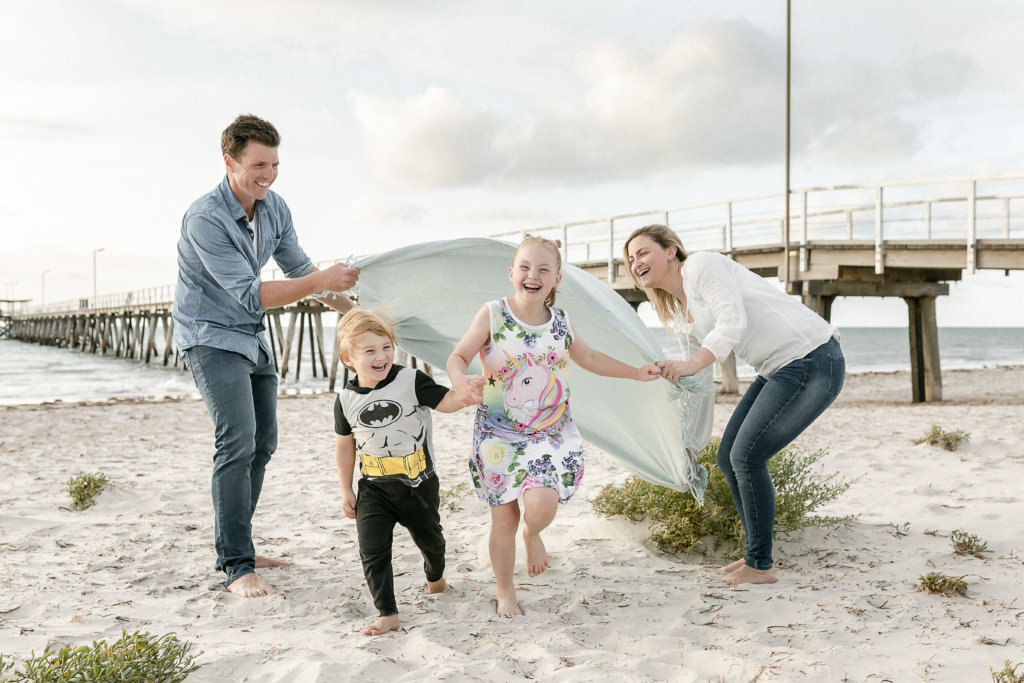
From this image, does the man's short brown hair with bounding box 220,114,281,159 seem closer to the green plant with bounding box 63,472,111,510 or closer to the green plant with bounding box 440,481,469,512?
the green plant with bounding box 440,481,469,512

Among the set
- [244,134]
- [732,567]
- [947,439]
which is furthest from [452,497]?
[947,439]

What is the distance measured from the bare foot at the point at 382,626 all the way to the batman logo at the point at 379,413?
2.58 feet

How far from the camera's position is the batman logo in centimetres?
322

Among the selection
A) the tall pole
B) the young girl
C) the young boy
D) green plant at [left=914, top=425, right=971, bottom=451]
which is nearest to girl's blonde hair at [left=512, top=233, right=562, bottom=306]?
the young girl

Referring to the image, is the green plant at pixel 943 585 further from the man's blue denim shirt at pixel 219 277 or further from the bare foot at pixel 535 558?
the man's blue denim shirt at pixel 219 277

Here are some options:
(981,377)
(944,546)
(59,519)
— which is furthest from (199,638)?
(981,377)

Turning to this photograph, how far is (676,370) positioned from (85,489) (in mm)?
4477

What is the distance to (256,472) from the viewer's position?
4023 mm

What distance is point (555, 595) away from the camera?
3.48 m

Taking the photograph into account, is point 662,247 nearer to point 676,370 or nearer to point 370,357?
point 676,370

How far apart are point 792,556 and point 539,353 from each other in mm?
1919

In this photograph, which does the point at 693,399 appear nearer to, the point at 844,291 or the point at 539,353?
the point at 539,353

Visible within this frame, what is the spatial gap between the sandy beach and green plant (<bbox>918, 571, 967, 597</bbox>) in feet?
0.15

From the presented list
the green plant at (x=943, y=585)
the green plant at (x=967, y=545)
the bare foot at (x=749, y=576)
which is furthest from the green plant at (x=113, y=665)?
the green plant at (x=967, y=545)
